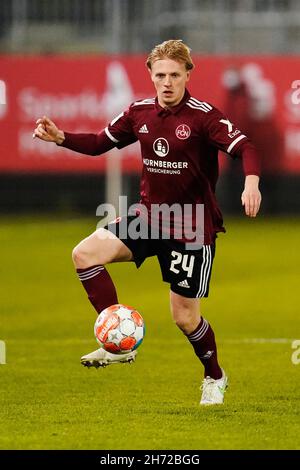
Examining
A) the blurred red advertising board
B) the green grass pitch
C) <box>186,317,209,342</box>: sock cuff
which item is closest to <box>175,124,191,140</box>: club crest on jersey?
<box>186,317,209,342</box>: sock cuff

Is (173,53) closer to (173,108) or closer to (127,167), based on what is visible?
(173,108)

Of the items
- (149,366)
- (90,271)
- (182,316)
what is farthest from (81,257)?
(149,366)

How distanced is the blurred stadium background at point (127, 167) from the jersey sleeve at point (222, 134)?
9.37ft

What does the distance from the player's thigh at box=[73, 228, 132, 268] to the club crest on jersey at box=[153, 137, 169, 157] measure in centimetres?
61

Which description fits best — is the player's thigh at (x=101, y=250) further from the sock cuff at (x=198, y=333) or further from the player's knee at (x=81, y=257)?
the sock cuff at (x=198, y=333)

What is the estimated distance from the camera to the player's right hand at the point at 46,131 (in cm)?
788

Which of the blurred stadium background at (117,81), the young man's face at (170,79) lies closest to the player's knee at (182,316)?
the young man's face at (170,79)

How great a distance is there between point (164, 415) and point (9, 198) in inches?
697

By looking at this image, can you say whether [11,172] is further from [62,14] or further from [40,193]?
[62,14]

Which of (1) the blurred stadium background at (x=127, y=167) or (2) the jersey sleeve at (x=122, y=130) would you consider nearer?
(2) the jersey sleeve at (x=122, y=130)

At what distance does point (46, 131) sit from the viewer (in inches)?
313

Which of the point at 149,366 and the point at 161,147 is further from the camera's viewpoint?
the point at 149,366

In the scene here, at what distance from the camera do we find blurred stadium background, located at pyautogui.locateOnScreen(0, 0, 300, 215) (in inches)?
907

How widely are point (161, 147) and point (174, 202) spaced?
37 cm
